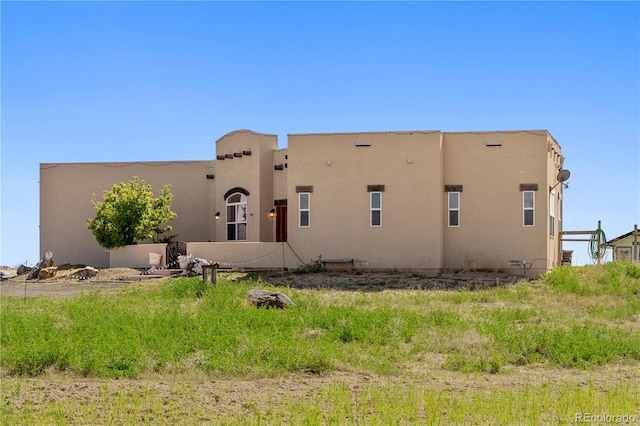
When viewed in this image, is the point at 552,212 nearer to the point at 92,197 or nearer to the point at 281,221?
the point at 281,221

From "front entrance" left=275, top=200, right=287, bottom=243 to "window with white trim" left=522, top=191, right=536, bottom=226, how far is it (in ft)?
34.2

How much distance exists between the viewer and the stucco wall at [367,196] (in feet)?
98.4

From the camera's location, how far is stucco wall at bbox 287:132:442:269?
30.0 meters

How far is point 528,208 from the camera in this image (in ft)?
97.9

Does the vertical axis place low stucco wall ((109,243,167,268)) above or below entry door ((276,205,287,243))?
below

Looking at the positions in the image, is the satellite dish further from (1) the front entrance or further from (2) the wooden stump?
(2) the wooden stump

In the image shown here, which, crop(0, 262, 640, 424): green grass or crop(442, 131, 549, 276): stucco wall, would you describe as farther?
crop(442, 131, 549, 276): stucco wall

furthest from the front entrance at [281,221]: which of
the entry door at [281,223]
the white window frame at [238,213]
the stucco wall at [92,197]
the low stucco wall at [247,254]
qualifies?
the stucco wall at [92,197]

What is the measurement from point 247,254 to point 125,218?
22.0 ft

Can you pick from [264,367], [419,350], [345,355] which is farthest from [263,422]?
[419,350]

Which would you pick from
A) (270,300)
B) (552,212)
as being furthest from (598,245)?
(270,300)

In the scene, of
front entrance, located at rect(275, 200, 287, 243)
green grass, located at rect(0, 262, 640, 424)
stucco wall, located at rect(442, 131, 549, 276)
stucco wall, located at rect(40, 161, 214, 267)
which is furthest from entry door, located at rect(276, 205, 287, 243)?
green grass, located at rect(0, 262, 640, 424)

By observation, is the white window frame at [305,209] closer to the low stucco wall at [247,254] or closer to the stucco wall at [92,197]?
the low stucco wall at [247,254]

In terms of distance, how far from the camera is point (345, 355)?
44.5 feet
